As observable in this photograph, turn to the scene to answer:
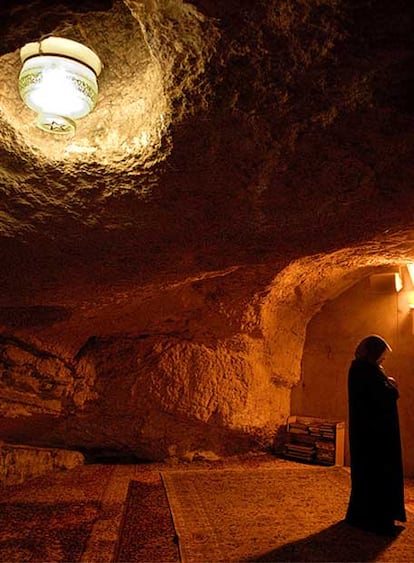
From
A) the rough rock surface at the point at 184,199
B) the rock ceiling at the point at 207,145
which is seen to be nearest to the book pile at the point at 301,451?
the rough rock surface at the point at 184,199

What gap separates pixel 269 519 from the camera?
3334 mm

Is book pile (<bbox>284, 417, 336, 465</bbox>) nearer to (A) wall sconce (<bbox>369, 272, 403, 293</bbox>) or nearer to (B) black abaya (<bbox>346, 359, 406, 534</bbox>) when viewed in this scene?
(B) black abaya (<bbox>346, 359, 406, 534</bbox>)

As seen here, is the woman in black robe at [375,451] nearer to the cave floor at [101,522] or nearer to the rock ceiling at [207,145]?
the cave floor at [101,522]

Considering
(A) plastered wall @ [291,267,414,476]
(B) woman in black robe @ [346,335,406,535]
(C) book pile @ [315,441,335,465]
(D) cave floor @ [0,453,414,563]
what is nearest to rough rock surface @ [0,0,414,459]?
(D) cave floor @ [0,453,414,563]

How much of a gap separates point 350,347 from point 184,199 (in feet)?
13.3

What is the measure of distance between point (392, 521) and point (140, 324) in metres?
3.00

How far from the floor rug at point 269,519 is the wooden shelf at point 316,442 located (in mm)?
321

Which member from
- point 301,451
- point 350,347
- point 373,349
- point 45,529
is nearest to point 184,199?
point 373,349

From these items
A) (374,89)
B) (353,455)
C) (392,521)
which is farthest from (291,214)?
(392,521)

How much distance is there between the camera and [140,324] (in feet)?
16.1

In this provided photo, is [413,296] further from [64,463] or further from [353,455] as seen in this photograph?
[64,463]

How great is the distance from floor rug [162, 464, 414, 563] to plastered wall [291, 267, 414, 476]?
4.15 feet

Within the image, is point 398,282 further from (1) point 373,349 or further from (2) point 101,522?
(2) point 101,522

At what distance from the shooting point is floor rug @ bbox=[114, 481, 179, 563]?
2.71 meters
